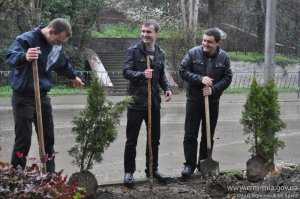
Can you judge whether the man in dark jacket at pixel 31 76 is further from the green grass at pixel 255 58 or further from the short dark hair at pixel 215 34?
the green grass at pixel 255 58

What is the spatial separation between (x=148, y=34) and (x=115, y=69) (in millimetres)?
18715

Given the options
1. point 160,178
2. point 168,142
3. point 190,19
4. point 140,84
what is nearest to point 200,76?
point 140,84

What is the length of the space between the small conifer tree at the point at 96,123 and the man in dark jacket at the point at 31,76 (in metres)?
0.37

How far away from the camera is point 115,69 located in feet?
81.6

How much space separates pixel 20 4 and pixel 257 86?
1628cm

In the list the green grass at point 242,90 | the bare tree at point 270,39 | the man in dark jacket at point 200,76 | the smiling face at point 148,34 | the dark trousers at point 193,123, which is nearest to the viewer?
the smiling face at point 148,34

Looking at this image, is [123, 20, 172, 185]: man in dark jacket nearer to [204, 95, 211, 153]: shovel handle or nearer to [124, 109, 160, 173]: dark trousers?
[124, 109, 160, 173]: dark trousers

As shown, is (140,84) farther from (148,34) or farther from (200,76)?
(200,76)

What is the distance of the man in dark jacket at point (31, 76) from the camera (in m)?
5.64

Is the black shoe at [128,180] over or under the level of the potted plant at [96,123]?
under

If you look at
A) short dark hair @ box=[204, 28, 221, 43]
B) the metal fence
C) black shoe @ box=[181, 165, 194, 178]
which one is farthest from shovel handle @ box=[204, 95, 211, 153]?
the metal fence

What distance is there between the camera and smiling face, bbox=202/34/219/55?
6.52 m

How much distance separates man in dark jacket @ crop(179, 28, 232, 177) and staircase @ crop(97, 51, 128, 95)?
44.8ft

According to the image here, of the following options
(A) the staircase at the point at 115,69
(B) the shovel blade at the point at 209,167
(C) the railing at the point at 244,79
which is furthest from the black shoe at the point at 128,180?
(C) the railing at the point at 244,79
